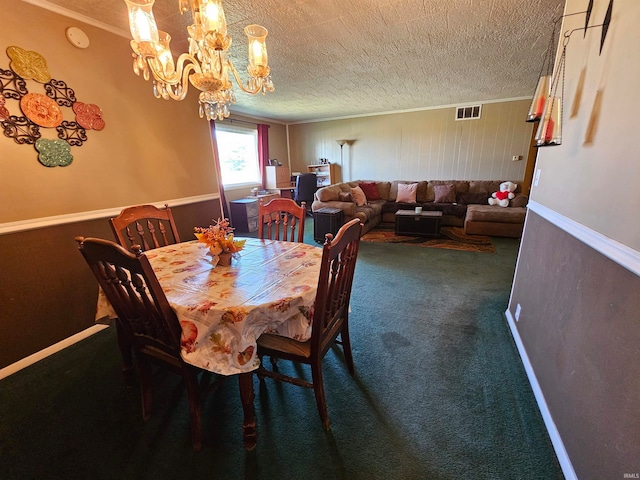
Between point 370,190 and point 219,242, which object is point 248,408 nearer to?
point 219,242

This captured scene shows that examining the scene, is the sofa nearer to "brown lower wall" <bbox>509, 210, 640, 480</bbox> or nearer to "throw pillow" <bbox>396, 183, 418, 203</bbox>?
"throw pillow" <bbox>396, 183, 418, 203</bbox>

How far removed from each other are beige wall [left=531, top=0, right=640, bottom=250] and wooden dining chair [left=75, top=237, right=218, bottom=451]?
1611 millimetres

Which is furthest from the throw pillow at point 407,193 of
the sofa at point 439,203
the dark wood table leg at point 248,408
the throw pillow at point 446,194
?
the dark wood table leg at point 248,408

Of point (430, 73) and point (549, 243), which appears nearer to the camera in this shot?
point (549, 243)

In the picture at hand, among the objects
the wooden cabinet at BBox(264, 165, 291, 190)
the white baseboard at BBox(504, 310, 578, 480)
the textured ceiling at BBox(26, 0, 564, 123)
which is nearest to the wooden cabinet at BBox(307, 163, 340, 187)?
the wooden cabinet at BBox(264, 165, 291, 190)

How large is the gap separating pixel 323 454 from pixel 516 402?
1.07 m

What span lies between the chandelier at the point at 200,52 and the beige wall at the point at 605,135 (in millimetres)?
1563

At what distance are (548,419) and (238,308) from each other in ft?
5.08

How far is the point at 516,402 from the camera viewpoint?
143 cm

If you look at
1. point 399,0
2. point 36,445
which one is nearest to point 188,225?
point 36,445

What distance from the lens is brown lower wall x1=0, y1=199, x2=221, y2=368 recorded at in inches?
66.3

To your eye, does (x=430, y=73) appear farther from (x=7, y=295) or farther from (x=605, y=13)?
(x=7, y=295)

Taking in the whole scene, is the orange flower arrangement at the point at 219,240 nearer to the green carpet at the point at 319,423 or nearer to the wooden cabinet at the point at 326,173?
the green carpet at the point at 319,423

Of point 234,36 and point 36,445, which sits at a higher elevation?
point 234,36
